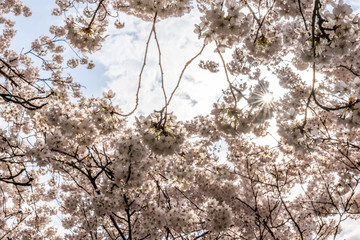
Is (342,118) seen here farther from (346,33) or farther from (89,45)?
(89,45)

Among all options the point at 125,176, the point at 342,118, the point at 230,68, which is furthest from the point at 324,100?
the point at 125,176

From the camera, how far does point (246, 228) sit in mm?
Answer: 9070

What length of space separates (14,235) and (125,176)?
12199mm

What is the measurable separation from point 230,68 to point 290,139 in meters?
7.04

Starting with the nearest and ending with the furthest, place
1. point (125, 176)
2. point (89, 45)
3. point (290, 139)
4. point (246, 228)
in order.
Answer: point (290, 139), point (89, 45), point (125, 176), point (246, 228)

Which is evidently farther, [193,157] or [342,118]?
[193,157]

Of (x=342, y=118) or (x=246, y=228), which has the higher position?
(x=246, y=228)

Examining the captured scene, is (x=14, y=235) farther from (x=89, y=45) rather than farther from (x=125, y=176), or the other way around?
(x=89, y=45)

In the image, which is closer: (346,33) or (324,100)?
(346,33)

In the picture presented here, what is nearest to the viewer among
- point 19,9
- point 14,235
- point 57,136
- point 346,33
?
point 346,33

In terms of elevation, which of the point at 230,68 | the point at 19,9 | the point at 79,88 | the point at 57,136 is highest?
the point at 19,9

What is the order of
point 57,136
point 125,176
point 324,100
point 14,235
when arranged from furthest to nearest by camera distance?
point 14,235 < point 324,100 < point 57,136 < point 125,176

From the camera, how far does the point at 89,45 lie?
11.7 feet

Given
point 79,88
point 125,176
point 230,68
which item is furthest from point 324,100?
point 79,88
